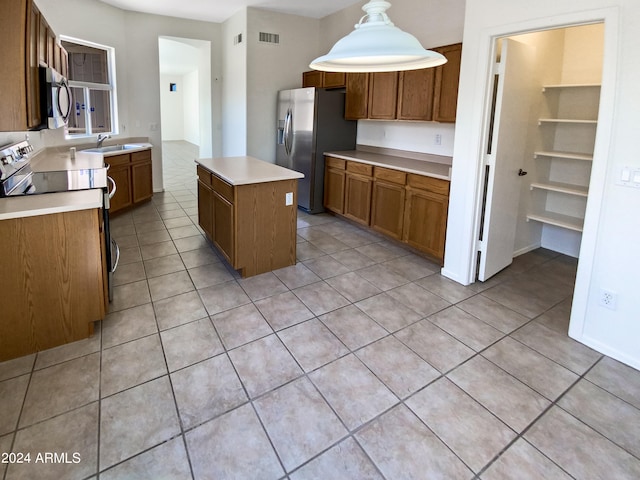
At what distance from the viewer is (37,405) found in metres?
1.88

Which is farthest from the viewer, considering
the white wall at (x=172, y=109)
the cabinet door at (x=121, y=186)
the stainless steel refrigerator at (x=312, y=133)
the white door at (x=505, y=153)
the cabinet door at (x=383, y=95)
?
the white wall at (x=172, y=109)

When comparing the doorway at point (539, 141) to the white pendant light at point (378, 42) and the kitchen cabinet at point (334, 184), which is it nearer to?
the white pendant light at point (378, 42)

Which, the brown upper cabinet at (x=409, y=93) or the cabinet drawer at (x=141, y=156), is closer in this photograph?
the brown upper cabinet at (x=409, y=93)

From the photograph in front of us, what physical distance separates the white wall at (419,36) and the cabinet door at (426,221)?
780 mm

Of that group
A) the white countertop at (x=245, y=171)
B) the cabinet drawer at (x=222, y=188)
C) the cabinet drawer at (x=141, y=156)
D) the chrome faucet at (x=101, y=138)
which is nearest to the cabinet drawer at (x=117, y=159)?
the cabinet drawer at (x=141, y=156)

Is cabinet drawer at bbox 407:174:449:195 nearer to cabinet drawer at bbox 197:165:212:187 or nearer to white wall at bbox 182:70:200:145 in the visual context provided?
cabinet drawer at bbox 197:165:212:187

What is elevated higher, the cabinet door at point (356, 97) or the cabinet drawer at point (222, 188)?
the cabinet door at point (356, 97)

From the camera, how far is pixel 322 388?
6.79 ft

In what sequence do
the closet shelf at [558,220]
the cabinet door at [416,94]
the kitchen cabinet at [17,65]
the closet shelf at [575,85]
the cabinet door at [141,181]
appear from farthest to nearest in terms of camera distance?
the cabinet door at [141,181], the cabinet door at [416,94], the closet shelf at [558,220], the closet shelf at [575,85], the kitchen cabinet at [17,65]

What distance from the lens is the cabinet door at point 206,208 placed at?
3.89 m

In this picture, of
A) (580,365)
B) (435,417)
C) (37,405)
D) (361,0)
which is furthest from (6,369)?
(361,0)

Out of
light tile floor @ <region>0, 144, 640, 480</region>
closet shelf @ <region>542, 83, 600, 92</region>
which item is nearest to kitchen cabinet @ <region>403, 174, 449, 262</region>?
light tile floor @ <region>0, 144, 640, 480</region>

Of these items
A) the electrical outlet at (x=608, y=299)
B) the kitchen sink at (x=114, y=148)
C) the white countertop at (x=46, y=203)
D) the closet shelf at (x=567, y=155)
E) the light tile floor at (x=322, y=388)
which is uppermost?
the closet shelf at (x=567, y=155)

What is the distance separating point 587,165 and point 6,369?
491 centimetres
